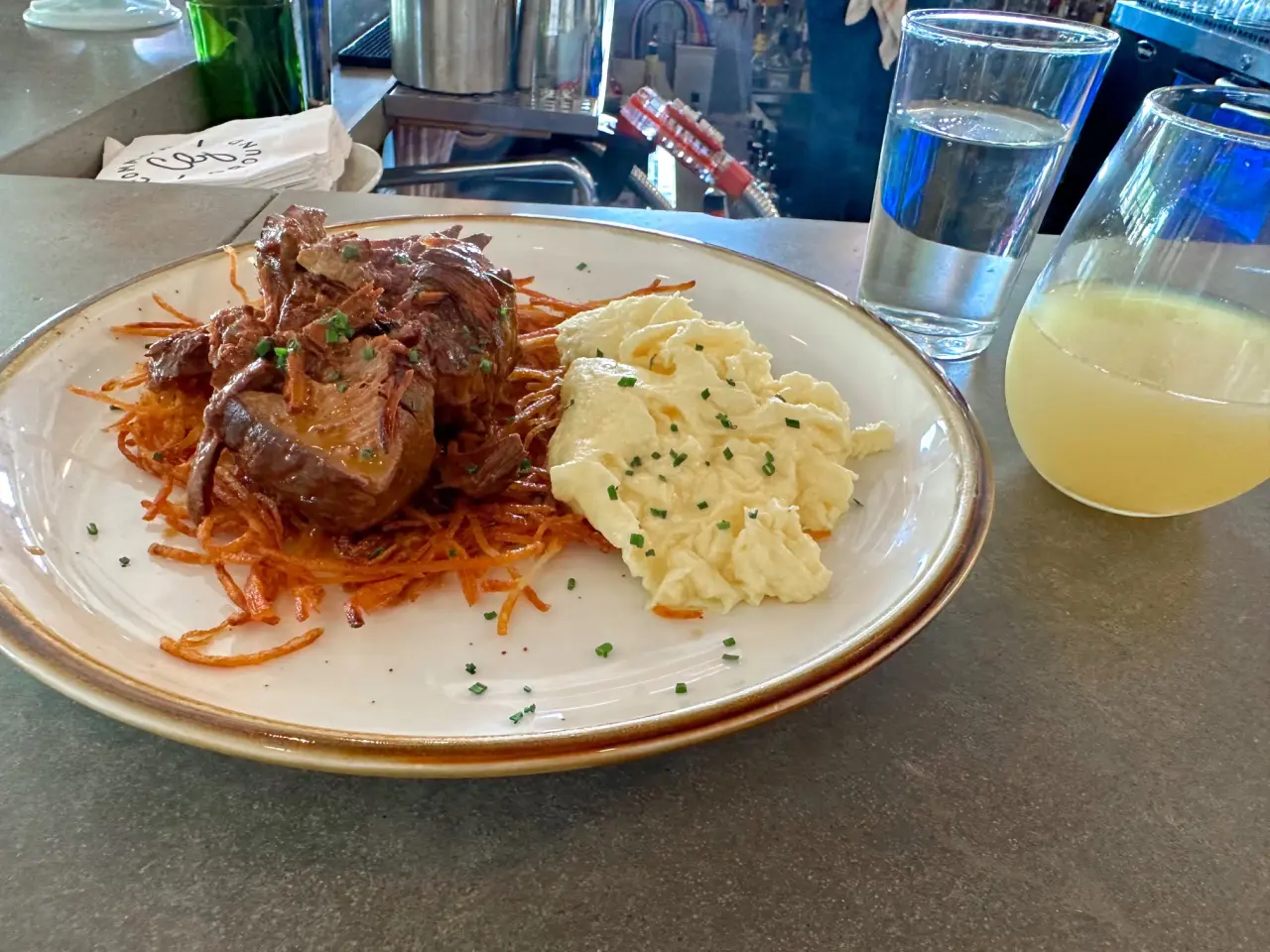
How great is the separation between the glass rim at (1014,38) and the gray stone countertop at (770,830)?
121cm

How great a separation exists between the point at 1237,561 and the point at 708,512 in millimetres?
994

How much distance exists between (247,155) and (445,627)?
8.75ft

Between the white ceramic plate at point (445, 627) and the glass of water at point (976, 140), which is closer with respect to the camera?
the white ceramic plate at point (445, 627)

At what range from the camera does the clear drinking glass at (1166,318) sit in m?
1.36

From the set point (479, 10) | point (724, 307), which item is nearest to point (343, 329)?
point (724, 307)

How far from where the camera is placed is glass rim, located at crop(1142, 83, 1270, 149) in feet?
4.32

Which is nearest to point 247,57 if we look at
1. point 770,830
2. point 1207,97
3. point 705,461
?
point 705,461

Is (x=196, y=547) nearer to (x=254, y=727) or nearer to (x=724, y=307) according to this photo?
(x=254, y=727)

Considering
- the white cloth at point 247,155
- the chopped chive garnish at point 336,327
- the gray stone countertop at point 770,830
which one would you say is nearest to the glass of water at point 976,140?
the gray stone countertop at point 770,830

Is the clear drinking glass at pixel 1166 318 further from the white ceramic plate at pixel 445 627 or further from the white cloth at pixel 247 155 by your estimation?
the white cloth at pixel 247 155

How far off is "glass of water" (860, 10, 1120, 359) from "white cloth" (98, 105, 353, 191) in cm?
205

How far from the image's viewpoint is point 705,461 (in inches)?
58.6

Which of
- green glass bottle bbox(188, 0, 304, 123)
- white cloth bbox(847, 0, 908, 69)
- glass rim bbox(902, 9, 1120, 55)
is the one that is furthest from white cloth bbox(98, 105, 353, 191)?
white cloth bbox(847, 0, 908, 69)

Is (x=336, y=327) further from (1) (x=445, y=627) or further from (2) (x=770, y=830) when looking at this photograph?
(2) (x=770, y=830)
